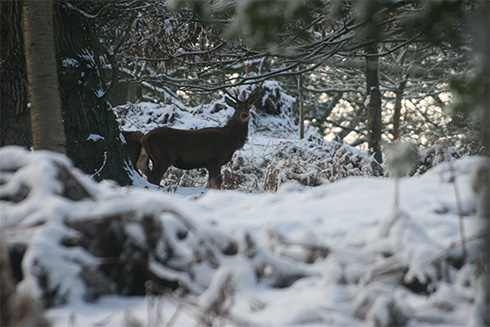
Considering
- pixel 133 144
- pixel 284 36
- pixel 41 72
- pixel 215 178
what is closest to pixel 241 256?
pixel 41 72

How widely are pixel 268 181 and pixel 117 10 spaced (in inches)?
161

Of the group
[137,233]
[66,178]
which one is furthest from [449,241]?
Answer: [66,178]

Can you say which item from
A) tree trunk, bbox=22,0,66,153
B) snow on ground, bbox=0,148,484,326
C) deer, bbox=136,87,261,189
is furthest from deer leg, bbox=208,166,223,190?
snow on ground, bbox=0,148,484,326

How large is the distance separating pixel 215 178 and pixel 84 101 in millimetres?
3855

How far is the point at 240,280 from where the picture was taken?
2.00 m

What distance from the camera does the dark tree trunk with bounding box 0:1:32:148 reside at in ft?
19.7

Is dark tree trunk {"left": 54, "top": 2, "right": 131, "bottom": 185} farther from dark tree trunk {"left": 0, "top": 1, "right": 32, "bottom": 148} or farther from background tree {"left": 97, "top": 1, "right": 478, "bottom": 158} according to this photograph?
background tree {"left": 97, "top": 1, "right": 478, "bottom": 158}

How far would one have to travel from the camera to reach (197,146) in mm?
10125

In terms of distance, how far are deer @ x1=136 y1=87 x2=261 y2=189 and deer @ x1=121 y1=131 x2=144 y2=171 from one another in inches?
5.3

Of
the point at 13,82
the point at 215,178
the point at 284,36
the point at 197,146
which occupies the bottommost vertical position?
the point at 215,178

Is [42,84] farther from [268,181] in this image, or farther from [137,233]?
[268,181]

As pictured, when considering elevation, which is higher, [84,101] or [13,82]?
[13,82]

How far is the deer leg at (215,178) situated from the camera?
32.7 ft

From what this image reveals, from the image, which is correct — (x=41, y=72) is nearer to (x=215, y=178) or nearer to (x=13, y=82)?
(x=13, y=82)
